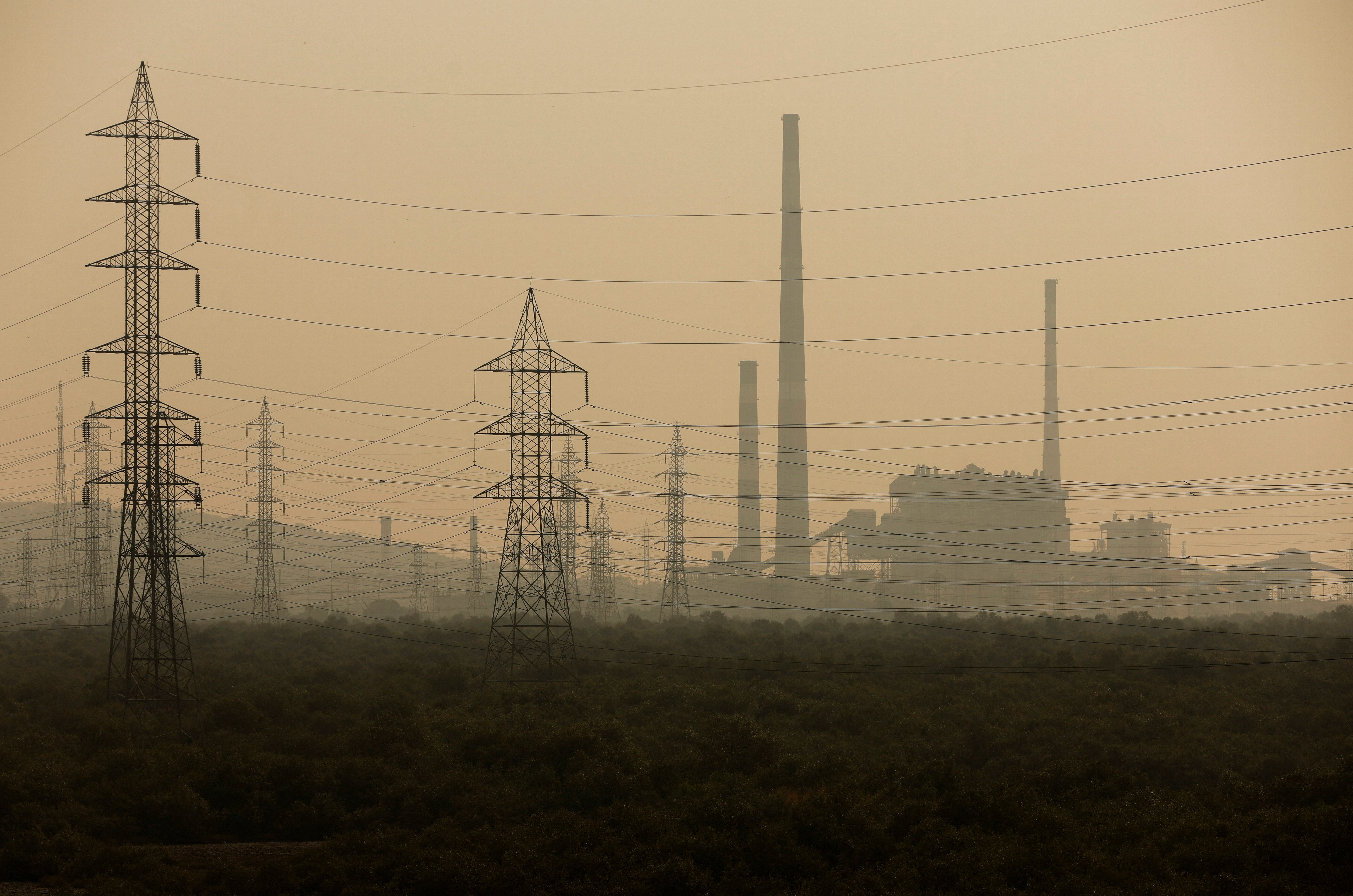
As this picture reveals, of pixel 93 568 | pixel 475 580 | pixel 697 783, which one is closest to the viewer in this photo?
pixel 697 783

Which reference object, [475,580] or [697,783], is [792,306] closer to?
[475,580]

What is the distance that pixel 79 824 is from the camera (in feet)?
86.0

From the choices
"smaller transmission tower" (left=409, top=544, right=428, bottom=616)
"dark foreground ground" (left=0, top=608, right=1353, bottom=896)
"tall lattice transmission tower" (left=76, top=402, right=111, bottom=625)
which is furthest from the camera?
"smaller transmission tower" (left=409, top=544, right=428, bottom=616)

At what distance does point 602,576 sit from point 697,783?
65.6 metres

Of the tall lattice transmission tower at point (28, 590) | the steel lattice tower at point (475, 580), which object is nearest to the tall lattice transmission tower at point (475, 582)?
the steel lattice tower at point (475, 580)

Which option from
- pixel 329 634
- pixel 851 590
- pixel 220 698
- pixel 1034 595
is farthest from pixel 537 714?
pixel 1034 595

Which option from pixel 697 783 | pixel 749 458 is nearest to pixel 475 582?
pixel 749 458

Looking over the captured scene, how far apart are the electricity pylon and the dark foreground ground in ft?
128

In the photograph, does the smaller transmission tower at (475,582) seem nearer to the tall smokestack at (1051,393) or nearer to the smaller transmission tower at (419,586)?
the smaller transmission tower at (419,586)

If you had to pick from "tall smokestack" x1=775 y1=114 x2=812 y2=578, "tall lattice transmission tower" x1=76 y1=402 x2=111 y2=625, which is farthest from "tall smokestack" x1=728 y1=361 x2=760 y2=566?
"tall lattice transmission tower" x1=76 y1=402 x2=111 y2=625

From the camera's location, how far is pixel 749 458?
106 m

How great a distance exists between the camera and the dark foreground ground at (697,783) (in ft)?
73.3

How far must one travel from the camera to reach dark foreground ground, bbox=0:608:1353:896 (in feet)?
73.3

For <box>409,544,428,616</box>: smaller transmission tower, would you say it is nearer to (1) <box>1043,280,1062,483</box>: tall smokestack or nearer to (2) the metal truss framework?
(2) the metal truss framework
